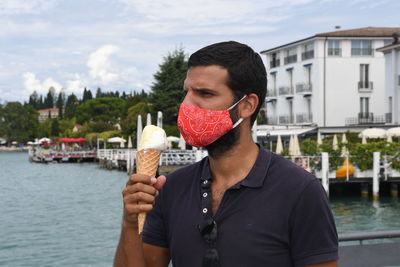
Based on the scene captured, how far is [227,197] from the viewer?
2482 mm

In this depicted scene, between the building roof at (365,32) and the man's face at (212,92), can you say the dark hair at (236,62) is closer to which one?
the man's face at (212,92)

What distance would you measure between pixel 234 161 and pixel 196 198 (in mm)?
217

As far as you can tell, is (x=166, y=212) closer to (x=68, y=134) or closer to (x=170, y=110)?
(x=170, y=110)

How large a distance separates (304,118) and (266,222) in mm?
57262

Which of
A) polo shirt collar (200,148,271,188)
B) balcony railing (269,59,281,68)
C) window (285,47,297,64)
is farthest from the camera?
balcony railing (269,59,281,68)

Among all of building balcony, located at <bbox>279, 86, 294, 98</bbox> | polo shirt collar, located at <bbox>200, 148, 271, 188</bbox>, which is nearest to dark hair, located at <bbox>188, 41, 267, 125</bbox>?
polo shirt collar, located at <bbox>200, 148, 271, 188</bbox>

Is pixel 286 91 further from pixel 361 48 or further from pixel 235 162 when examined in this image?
pixel 235 162

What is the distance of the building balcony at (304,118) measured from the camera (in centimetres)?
5822

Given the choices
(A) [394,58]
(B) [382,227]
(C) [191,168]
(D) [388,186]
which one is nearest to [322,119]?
(A) [394,58]

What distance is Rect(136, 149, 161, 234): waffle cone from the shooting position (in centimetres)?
244

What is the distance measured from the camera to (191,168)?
9.11ft

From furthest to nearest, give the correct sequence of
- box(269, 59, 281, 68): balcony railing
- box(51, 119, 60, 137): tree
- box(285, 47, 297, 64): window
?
box(51, 119, 60, 137): tree
box(269, 59, 281, 68): balcony railing
box(285, 47, 297, 64): window

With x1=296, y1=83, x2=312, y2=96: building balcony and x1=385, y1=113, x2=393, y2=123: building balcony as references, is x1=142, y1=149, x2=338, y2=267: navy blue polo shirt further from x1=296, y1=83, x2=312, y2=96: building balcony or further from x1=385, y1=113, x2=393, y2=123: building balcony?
x1=296, y1=83, x2=312, y2=96: building balcony

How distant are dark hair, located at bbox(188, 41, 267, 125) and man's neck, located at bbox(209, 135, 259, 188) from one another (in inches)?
8.1
